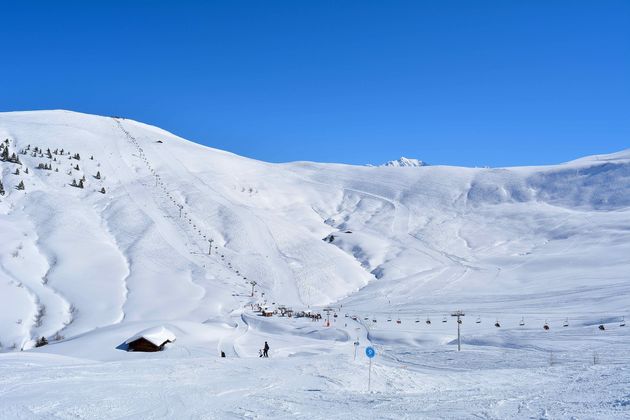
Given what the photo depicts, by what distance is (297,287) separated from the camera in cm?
6588

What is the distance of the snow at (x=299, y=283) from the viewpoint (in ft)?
50.4

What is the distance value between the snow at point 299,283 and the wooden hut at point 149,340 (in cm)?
108

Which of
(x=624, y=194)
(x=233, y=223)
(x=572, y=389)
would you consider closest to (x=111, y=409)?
(x=572, y=389)

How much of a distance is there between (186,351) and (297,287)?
3231 cm

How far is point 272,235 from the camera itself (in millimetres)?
79688

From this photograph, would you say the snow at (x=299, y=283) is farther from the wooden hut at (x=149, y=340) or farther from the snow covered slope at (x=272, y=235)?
the wooden hut at (x=149, y=340)

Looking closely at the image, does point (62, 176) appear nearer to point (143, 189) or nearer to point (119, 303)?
point (143, 189)

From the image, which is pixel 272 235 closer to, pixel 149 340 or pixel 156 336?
pixel 156 336

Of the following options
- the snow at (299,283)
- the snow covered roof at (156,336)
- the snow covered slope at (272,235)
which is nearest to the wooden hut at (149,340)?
the snow covered roof at (156,336)

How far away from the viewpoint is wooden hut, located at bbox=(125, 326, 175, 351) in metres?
34.3

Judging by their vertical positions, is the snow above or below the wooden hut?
above

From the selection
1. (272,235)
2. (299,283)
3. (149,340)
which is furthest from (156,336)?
(272,235)

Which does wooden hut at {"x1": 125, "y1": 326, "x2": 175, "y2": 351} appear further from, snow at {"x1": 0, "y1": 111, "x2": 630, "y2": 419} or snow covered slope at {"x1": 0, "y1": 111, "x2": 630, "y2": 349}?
snow covered slope at {"x1": 0, "y1": 111, "x2": 630, "y2": 349}

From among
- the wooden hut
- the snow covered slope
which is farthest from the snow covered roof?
the snow covered slope
